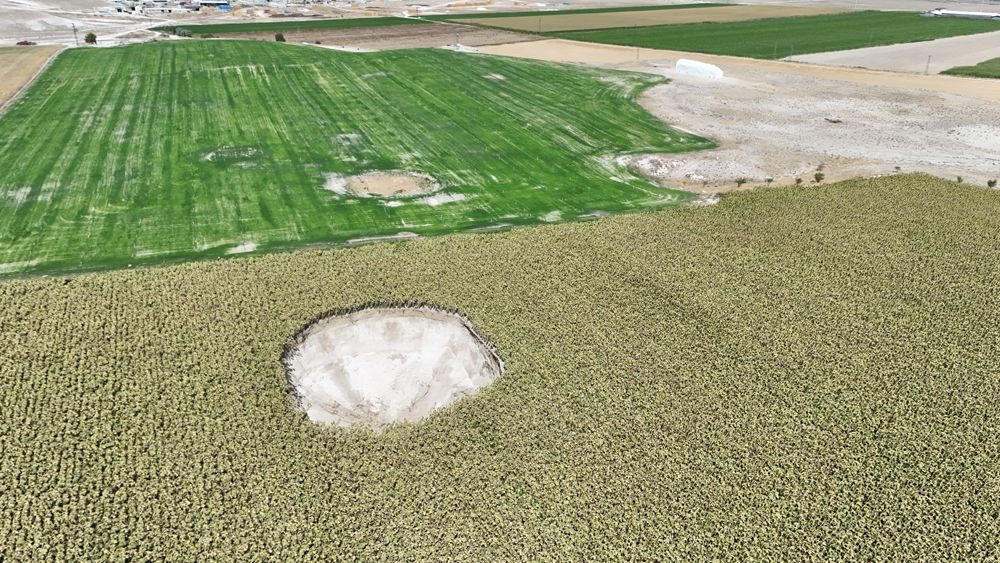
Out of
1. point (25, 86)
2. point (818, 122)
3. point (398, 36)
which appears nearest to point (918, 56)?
point (818, 122)

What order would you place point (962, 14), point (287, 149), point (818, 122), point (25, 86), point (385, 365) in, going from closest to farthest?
point (385, 365)
point (287, 149)
point (818, 122)
point (25, 86)
point (962, 14)

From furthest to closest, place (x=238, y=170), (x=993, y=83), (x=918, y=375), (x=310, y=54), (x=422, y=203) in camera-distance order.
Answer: (x=310, y=54) → (x=993, y=83) → (x=238, y=170) → (x=422, y=203) → (x=918, y=375)

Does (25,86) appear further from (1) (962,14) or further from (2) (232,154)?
(1) (962,14)

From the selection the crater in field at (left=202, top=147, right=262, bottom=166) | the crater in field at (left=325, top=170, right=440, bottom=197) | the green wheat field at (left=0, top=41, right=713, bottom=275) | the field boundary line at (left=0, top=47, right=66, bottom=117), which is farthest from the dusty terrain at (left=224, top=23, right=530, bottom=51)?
the crater in field at (left=325, top=170, right=440, bottom=197)

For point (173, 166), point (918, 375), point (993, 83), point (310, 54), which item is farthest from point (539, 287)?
point (993, 83)

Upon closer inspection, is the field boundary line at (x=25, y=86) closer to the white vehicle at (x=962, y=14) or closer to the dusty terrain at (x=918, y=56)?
the dusty terrain at (x=918, y=56)

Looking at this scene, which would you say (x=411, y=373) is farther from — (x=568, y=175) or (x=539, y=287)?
(x=568, y=175)

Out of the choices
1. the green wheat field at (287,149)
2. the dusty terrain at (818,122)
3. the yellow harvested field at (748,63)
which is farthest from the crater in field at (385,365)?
the yellow harvested field at (748,63)
